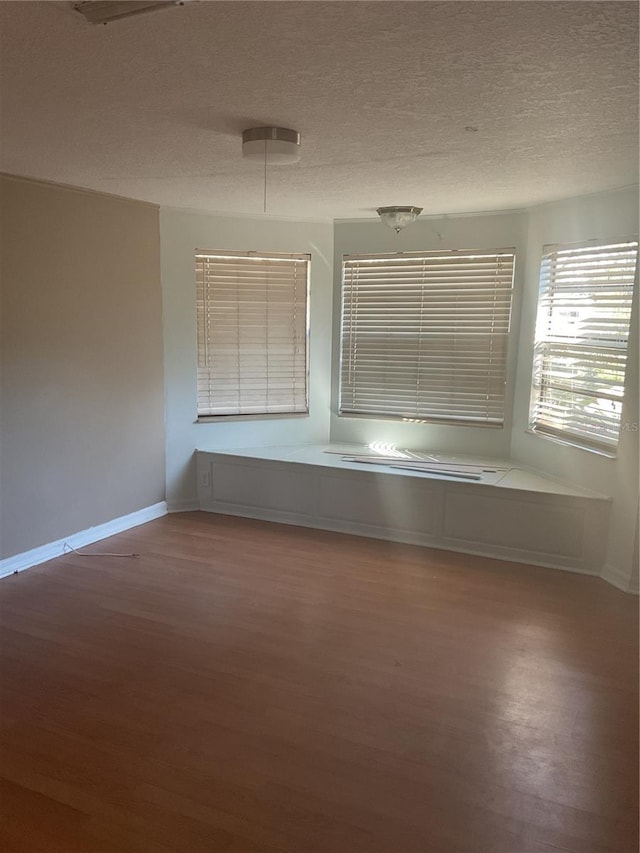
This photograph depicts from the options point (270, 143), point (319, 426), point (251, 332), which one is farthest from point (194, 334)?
point (270, 143)

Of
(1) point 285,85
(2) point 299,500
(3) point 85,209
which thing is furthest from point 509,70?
(2) point 299,500

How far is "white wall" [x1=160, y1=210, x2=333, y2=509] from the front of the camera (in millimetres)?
4738

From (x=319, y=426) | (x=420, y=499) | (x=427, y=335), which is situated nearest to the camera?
(x=420, y=499)

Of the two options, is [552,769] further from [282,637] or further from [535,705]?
[282,637]

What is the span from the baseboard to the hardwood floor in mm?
993

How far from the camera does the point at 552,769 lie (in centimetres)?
219

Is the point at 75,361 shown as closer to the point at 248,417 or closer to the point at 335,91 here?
the point at 248,417

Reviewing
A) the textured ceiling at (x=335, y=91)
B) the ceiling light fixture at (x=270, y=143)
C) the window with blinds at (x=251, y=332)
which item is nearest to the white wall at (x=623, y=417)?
the textured ceiling at (x=335, y=91)

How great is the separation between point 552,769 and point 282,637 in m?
1.40

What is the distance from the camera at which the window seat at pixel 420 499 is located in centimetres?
398

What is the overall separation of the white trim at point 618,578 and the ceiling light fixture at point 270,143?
310 centimetres

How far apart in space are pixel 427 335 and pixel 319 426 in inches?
49.3

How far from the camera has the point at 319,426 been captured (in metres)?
5.41

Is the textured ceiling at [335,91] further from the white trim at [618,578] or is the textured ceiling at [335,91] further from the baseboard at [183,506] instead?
the baseboard at [183,506]
